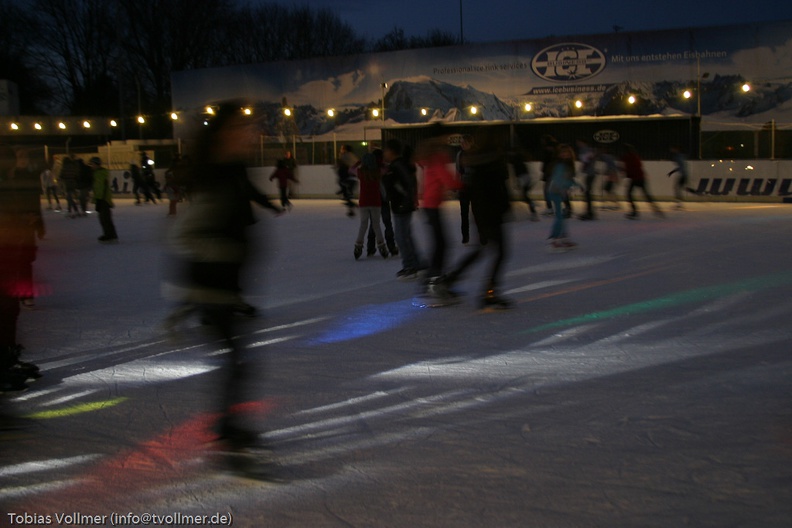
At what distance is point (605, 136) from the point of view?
27688mm

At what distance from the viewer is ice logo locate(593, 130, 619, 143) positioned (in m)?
27.5

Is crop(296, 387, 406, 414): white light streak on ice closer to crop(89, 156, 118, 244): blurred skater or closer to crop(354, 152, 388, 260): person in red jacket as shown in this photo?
crop(354, 152, 388, 260): person in red jacket

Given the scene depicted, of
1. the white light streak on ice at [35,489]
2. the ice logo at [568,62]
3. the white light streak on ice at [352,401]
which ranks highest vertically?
the ice logo at [568,62]

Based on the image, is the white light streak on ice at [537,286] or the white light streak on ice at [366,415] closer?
the white light streak on ice at [366,415]

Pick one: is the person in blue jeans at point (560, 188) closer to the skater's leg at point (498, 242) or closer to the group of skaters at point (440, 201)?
the group of skaters at point (440, 201)

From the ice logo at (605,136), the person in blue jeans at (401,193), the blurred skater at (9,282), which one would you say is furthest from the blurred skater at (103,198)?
the ice logo at (605,136)

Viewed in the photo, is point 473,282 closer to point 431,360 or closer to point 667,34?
point 431,360

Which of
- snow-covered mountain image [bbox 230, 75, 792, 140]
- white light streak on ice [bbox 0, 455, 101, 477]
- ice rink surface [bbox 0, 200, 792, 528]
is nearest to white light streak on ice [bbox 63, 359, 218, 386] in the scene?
ice rink surface [bbox 0, 200, 792, 528]

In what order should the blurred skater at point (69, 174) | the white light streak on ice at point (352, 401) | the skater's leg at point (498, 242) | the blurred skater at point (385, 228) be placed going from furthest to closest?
the blurred skater at point (69, 174)
the blurred skater at point (385, 228)
the skater's leg at point (498, 242)
the white light streak on ice at point (352, 401)

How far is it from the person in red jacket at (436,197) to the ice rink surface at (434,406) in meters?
0.31

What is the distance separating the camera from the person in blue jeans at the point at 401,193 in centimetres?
823

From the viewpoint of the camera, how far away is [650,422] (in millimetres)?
3799

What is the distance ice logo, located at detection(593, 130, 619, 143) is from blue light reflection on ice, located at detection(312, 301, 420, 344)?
72.0ft

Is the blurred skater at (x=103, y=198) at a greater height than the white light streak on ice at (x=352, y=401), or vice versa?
the blurred skater at (x=103, y=198)
